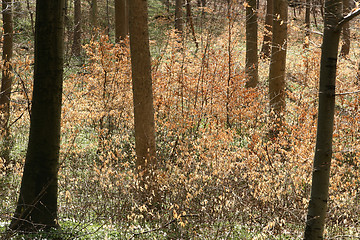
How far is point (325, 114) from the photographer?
3.96 metres

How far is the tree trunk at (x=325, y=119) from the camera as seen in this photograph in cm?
386

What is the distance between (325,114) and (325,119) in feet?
0.19

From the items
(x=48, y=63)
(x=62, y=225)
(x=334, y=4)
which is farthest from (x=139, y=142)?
(x=334, y=4)

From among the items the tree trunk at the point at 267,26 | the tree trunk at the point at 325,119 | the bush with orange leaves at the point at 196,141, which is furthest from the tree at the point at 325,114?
the tree trunk at the point at 267,26

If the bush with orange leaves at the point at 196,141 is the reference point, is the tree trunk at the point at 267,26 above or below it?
above

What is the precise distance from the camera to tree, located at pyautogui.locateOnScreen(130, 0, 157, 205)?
6.55 meters

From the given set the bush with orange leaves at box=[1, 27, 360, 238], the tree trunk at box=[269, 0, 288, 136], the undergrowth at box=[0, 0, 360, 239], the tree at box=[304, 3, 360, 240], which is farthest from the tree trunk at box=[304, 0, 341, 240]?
the tree trunk at box=[269, 0, 288, 136]

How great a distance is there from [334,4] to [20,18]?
2743 centimetres

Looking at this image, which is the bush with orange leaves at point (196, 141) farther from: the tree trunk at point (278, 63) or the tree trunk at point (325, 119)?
the tree trunk at point (325, 119)

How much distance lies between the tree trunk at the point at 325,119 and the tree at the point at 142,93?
10.1ft

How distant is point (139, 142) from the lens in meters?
7.11

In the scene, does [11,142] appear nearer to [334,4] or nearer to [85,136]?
[85,136]

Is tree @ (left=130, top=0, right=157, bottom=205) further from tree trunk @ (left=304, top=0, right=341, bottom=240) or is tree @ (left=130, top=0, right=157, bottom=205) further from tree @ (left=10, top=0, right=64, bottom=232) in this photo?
tree trunk @ (left=304, top=0, right=341, bottom=240)

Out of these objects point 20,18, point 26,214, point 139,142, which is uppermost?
point 20,18
